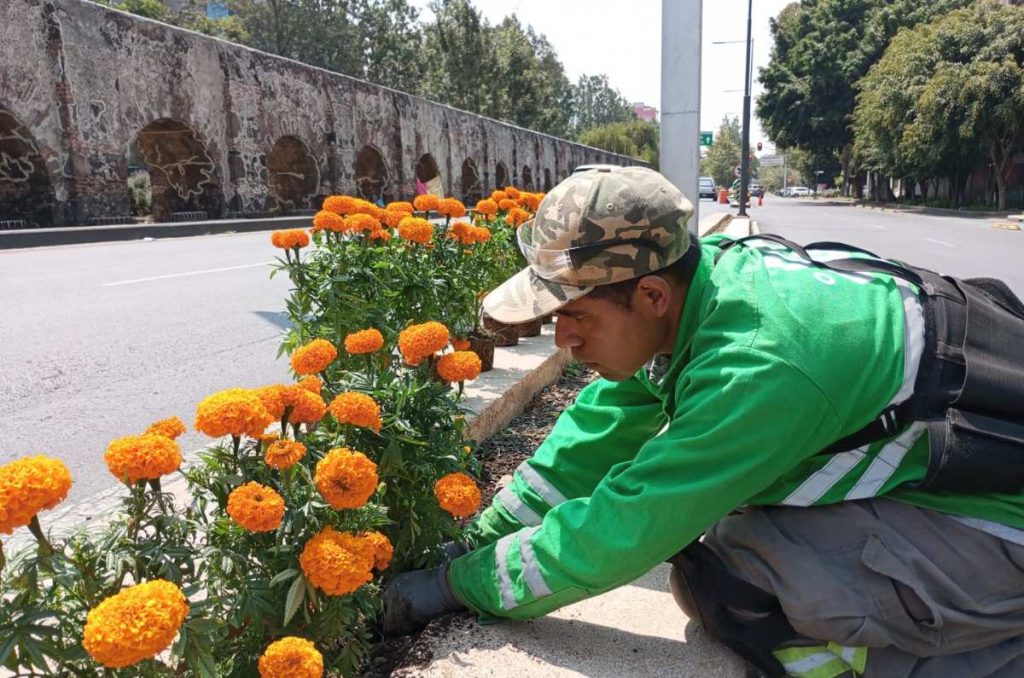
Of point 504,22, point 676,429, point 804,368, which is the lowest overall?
point 676,429

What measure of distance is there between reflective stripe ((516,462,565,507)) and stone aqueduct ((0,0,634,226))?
9.33m

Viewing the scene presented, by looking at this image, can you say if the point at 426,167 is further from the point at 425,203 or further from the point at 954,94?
the point at 425,203

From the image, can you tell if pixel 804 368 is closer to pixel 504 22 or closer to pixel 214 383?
pixel 214 383

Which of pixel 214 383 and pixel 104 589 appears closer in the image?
pixel 104 589

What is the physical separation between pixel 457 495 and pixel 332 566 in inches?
17.1

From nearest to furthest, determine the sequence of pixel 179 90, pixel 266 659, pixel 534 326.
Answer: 1. pixel 266 659
2. pixel 534 326
3. pixel 179 90

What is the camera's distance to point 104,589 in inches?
49.5

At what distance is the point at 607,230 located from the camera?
1463 mm

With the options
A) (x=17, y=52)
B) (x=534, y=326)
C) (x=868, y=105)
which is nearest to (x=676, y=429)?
(x=534, y=326)

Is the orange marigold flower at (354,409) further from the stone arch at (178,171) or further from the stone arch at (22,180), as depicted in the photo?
the stone arch at (178,171)

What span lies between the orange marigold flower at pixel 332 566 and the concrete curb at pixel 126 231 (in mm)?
12305

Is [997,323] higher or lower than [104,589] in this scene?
higher

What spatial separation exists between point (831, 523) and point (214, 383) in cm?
348

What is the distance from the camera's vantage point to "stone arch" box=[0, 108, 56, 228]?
13039 millimetres
